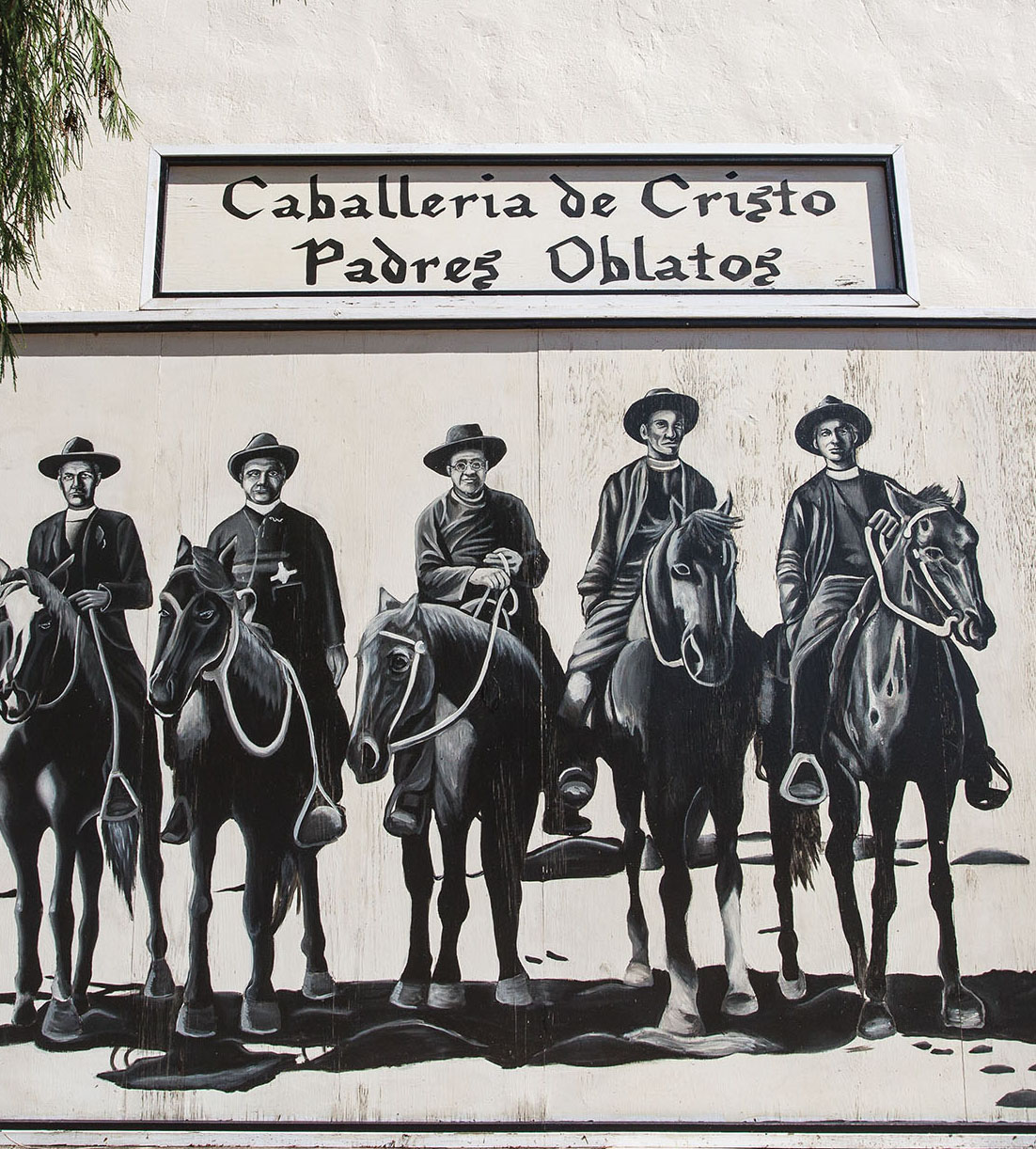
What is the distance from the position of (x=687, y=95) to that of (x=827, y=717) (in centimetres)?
304

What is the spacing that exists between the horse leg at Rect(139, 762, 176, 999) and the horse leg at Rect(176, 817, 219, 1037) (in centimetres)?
9

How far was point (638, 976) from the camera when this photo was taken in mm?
4859

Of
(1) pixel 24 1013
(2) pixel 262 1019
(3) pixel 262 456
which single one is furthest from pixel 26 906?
(3) pixel 262 456

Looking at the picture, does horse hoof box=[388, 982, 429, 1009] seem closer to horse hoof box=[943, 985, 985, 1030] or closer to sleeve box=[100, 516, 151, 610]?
sleeve box=[100, 516, 151, 610]

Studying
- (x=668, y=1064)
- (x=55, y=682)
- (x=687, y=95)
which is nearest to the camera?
(x=668, y=1064)

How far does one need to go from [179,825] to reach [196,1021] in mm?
775

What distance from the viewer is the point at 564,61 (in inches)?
232

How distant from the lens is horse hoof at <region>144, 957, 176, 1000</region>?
16.0 ft

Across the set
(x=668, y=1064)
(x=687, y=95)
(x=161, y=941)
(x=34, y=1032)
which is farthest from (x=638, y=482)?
(x=34, y=1032)

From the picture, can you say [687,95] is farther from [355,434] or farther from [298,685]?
[298,685]

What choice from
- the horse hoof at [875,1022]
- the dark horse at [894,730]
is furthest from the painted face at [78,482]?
the horse hoof at [875,1022]

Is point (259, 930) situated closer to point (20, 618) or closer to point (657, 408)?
point (20, 618)

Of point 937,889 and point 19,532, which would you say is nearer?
point 937,889

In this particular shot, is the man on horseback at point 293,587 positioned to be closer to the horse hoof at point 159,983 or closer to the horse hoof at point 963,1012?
the horse hoof at point 159,983
